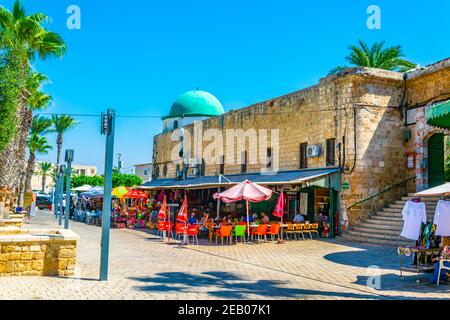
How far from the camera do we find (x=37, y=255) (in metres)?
8.00

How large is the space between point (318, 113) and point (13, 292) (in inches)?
575

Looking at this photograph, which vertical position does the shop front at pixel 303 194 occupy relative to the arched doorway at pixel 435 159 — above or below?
below

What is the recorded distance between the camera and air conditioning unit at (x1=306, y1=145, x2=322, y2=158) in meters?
18.2

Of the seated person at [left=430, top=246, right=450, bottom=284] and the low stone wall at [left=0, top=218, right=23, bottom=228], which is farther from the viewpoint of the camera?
the low stone wall at [left=0, top=218, right=23, bottom=228]

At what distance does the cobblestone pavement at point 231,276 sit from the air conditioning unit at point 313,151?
211 inches

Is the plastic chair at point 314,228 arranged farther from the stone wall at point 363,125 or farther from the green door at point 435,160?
the green door at point 435,160

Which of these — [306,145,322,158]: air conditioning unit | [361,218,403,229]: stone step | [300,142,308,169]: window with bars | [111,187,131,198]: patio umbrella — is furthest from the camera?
[111,187,131,198]: patio umbrella

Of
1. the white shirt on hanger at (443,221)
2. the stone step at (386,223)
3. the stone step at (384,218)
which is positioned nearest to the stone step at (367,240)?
the stone step at (386,223)

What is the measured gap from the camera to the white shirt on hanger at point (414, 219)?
9453 millimetres

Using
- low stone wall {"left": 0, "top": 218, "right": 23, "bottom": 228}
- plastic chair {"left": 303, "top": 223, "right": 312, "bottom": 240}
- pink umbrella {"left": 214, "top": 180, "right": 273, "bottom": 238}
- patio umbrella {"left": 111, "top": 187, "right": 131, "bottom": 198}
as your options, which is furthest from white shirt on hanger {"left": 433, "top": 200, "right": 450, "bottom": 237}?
patio umbrella {"left": 111, "top": 187, "right": 131, "bottom": 198}

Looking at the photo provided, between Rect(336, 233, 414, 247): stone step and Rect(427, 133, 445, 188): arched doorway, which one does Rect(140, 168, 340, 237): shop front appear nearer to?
Rect(336, 233, 414, 247): stone step

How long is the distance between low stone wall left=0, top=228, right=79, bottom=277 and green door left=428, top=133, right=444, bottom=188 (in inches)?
537

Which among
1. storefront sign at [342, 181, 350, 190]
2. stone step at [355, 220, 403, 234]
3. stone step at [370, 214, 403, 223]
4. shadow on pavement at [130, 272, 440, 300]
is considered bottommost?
shadow on pavement at [130, 272, 440, 300]
